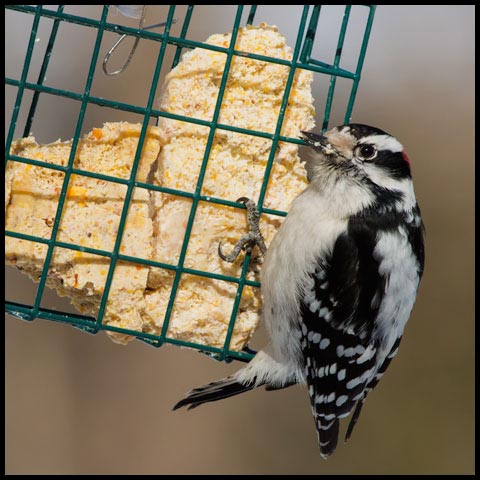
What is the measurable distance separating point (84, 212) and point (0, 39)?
739mm

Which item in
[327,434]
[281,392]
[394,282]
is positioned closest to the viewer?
[394,282]

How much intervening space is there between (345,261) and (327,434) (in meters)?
0.72

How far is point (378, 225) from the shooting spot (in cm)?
331

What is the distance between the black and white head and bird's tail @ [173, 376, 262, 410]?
892mm

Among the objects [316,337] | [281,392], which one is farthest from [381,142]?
[281,392]

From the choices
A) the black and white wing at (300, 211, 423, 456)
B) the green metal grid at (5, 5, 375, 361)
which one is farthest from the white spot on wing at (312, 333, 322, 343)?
the green metal grid at (5, 5, 375, 361)

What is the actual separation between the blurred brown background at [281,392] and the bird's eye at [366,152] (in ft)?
7.03

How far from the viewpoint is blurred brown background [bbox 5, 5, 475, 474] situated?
5699 millimetres

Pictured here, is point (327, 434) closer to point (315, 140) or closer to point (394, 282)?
point (394, 282)

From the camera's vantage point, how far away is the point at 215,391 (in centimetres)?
364

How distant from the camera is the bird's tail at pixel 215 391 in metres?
3.63

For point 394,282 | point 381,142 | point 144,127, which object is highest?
point 381,142

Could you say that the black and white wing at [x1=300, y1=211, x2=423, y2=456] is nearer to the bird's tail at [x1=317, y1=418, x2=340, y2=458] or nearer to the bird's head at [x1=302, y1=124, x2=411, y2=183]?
the bird's tail at [x1=317, y1=418, x2=340, y2=458]

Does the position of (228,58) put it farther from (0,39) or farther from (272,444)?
(272,444)
